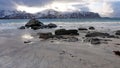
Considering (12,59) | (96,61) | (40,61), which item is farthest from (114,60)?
(12,59)

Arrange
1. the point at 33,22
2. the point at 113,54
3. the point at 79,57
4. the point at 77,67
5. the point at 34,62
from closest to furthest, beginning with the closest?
the point at 77,67 < the point at 34,62 < the point at 79,57 < the point at 113,54 < the point at 33,22

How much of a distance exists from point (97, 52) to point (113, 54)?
1.06 meters

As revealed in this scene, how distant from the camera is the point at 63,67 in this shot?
10594 millimetres

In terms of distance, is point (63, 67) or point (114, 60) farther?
point (114, 60)

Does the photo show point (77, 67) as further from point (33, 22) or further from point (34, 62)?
point (33, 22)

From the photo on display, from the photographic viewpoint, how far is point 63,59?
40.4ft

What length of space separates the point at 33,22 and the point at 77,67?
41.1 m

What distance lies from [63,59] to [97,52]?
2966 mm

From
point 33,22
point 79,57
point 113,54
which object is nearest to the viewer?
point 79,57

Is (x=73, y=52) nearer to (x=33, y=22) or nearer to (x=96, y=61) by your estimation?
(x=96, y=61)

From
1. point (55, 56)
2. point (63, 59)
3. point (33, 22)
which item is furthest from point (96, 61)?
point (33, 22)

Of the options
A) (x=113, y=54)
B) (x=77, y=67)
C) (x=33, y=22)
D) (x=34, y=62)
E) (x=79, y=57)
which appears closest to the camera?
(x=77, y=67)

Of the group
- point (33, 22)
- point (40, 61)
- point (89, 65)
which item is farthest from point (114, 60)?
point (33, 22)

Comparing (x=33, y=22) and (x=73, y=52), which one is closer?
(x=73, y=52)
